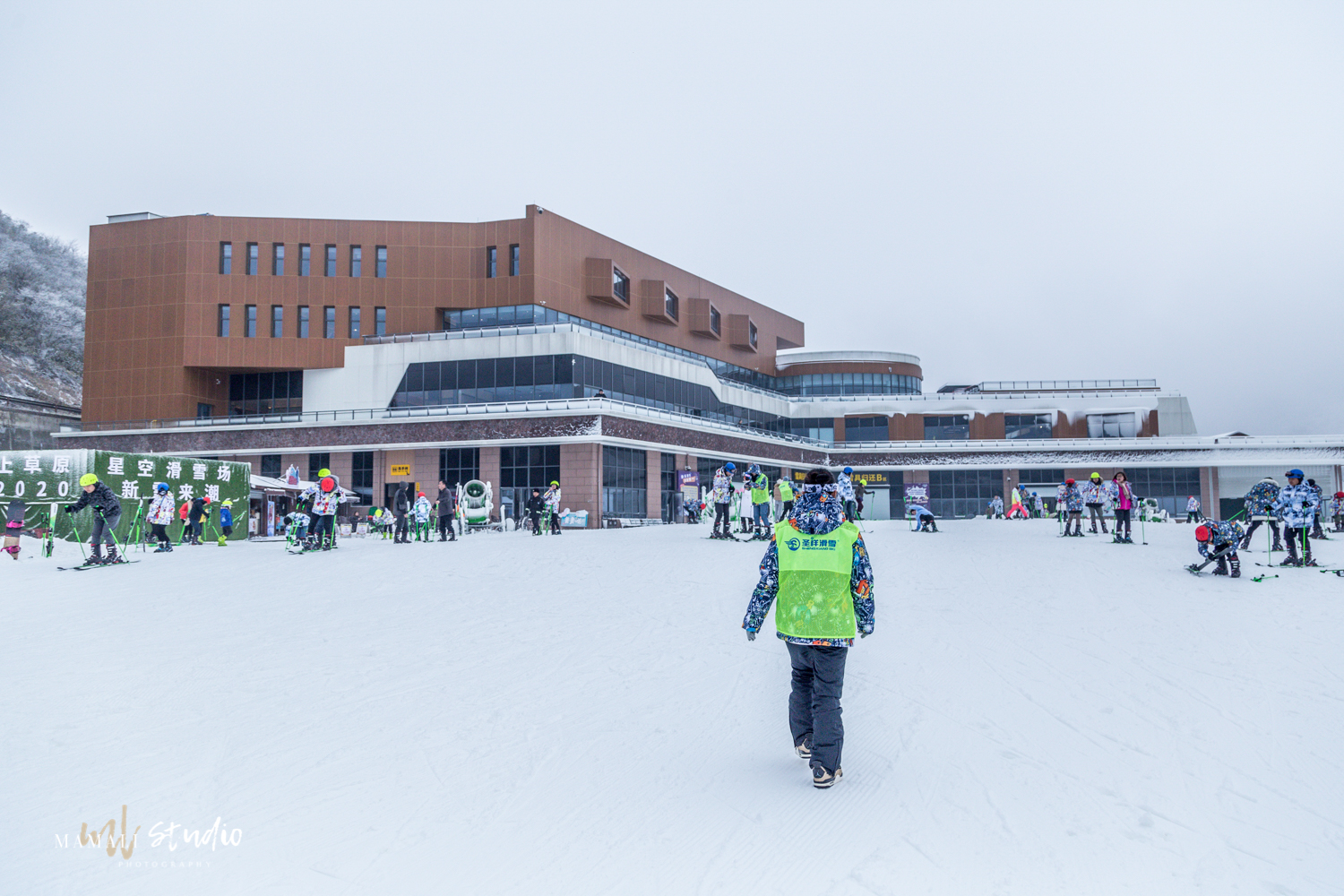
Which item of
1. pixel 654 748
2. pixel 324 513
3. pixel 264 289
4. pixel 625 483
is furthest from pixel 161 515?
pixel 264 289

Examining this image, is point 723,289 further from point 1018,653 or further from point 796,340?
point 1018,653

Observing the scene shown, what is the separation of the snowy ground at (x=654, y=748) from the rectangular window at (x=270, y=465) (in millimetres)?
29614

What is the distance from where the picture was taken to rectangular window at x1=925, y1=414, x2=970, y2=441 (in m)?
53.2

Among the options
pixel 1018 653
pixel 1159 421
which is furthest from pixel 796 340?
pixel 1018 653

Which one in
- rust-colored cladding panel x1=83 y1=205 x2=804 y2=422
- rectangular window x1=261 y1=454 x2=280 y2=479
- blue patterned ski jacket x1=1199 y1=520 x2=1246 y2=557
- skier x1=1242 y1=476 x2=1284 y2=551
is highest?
rust-colored cladding panel x1=83 y1=205 x2=804 y2=422

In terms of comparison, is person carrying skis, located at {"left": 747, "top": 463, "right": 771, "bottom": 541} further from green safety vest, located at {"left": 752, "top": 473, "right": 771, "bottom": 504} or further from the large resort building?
the large resort building

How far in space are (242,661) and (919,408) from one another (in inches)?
1991

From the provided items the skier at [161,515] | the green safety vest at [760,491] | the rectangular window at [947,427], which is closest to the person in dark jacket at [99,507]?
the skier at [161,515]

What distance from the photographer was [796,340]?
64.0m

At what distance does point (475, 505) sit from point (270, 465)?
1293 cm

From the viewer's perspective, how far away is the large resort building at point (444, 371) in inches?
1410

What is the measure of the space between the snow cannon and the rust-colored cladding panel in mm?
11226

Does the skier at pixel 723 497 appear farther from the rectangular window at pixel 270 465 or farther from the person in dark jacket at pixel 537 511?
the rectangular window at pixel 270 465

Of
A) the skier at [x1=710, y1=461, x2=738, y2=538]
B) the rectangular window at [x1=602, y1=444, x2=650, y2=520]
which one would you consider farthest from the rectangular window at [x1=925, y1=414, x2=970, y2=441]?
the skier at [x1=710, y1=461, x2=738, y2=538]
